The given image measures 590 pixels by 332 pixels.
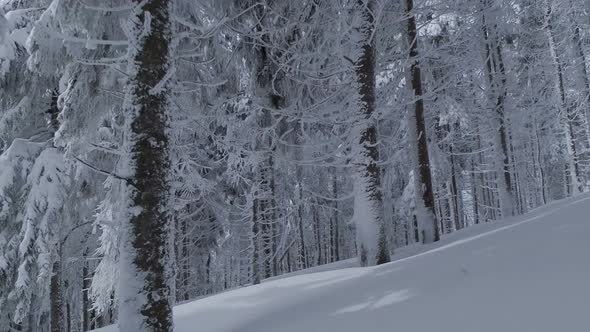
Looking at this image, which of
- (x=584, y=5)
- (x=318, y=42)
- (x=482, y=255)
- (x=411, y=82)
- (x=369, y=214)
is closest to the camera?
(x=482, y=255)

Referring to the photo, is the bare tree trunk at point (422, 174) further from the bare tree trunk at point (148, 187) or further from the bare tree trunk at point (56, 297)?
the bare tree trunk at point (56, 297)

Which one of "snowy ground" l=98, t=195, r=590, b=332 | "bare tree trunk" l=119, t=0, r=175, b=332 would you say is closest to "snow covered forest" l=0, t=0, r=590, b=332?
"bare tree trunk" l=119, t=0, r=175, b=332

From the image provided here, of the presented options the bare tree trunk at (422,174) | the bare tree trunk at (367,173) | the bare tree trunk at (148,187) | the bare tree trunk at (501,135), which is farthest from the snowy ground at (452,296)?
the bare tree trunk at (501,135)

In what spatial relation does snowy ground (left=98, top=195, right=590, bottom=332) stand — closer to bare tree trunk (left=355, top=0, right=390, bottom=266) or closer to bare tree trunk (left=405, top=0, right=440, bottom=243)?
bare tree trunk (left=355, top=0, right=390, bottom=266)

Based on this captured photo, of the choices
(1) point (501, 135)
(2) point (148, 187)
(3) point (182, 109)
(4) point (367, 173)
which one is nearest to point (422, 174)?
(4) point (367, 173)

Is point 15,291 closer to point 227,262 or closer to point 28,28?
point 28,28

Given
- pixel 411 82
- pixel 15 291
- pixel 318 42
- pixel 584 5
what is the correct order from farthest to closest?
pixel 584 5 → pixel 15 291 → pixel 411 82 → pixel 318 42

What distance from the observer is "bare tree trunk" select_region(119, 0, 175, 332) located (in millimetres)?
3324

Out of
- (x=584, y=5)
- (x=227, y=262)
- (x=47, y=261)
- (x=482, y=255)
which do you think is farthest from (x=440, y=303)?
(x=227, y=262)

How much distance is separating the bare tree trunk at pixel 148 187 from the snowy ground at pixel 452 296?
2.98 feet

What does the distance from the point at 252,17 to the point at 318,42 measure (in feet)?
6.94

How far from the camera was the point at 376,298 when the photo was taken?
3.54 metres

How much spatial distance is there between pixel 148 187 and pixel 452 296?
8.61 ft

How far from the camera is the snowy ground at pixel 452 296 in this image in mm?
2500
